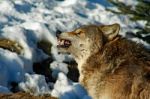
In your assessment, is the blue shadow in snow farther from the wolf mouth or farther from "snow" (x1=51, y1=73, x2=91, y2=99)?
the wolf mouth

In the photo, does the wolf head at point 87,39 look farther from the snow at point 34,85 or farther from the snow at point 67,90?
the snow at point 34,85

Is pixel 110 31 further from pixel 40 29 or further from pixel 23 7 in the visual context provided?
pixel 23 7

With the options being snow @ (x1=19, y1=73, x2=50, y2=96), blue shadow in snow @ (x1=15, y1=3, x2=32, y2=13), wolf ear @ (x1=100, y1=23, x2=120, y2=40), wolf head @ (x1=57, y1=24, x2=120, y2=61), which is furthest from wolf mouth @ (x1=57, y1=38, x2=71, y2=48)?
blue shadow in snow @ (x1=15, y1=3, x2=32, y2=13)

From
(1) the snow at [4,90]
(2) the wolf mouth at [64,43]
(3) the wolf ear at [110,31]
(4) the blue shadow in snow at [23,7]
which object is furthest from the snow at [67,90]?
(4) the blue shadow in snow at [23,7]

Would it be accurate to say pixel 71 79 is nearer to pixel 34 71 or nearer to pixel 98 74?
pixel 34 71

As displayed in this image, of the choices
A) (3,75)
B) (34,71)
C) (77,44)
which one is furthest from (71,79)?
(77,44)

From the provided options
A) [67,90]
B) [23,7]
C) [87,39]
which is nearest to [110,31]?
[87,39]

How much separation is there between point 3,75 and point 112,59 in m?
3.02

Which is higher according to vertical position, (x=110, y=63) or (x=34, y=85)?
(x=110, y=63)

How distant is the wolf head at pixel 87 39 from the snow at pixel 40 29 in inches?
73.8

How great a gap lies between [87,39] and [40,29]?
168 inches

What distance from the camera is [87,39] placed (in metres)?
7.75

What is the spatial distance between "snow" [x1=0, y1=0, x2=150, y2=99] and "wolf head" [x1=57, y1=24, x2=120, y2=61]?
6.15 feet

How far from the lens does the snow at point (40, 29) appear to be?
392 inches
